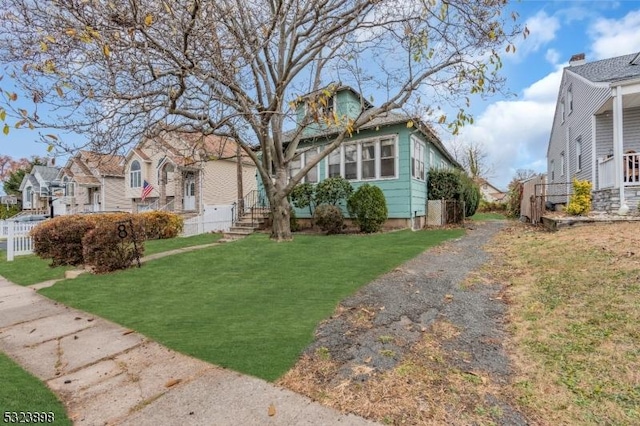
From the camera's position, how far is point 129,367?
345 centimetres

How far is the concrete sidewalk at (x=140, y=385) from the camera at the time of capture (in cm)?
254

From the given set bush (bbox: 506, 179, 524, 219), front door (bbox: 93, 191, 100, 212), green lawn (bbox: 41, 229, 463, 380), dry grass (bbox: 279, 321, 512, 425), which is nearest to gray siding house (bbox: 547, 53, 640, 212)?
bush (bbox: 506, 179, 524, 219)

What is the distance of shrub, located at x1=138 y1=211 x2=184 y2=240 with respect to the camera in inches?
591

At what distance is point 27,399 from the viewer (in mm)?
2809

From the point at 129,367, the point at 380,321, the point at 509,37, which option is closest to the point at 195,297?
the point at 129,367

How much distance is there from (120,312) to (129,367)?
6.86 feet

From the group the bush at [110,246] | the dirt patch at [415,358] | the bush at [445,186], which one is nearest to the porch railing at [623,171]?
the bush at [445,186]

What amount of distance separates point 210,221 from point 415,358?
15859 millimetres

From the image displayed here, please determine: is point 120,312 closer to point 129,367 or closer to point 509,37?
point 129,367

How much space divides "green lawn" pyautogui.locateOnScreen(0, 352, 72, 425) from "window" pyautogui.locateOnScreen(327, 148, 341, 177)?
12.6m

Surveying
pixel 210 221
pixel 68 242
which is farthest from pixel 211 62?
pixel 210 221

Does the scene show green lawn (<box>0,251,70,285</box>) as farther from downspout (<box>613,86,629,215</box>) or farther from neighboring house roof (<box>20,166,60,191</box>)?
neighboring house roof (<box>20,166,60,191</box>)

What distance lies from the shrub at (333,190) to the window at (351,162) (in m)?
0.66

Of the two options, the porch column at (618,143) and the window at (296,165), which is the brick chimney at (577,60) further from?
the window at (296,165)
